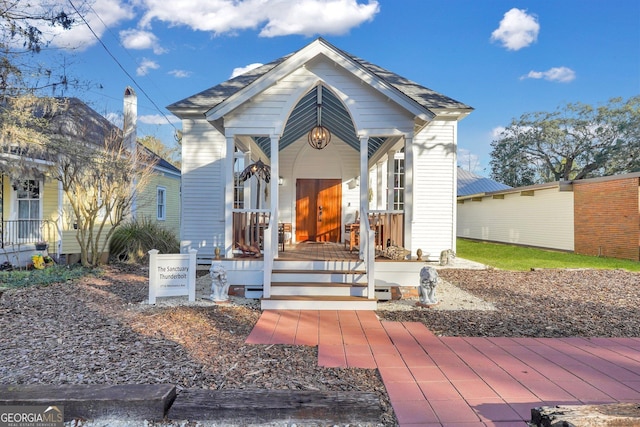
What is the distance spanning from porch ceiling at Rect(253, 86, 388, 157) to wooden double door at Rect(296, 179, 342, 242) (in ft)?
4.36

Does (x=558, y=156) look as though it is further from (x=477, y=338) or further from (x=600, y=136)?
(x=477, y=338)

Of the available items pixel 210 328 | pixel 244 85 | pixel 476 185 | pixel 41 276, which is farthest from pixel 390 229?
pixel 476 185

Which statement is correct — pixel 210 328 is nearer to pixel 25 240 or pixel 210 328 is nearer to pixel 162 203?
pixel 25 240

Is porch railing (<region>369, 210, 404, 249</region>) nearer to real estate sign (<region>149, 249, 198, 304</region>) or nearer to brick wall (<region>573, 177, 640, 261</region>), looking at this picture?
real estate sign (<region>149, 249, 198, 304</region>)

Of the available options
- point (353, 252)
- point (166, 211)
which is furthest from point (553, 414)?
point (166, 211)

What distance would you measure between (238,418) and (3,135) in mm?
7200

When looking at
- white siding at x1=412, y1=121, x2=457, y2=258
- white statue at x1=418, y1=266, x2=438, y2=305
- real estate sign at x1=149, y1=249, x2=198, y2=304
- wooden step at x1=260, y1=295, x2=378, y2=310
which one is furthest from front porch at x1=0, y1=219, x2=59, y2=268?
white siding at x1=412, y1=121, x2=457, y2=258

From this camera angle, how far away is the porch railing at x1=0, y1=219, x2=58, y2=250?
33.4 feet

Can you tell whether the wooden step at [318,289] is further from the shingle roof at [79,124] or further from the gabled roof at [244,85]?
the shingle roof at [79,124]

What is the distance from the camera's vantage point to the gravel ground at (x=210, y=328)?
10.8 feet

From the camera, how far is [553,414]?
2135 millimetres

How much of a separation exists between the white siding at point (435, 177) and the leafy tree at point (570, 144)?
24010mm

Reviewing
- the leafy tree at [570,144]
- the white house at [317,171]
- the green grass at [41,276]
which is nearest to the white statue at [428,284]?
the white house at [317,171]

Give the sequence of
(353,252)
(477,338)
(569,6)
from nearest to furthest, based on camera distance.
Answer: (477,338), (353,252), (569,6)
